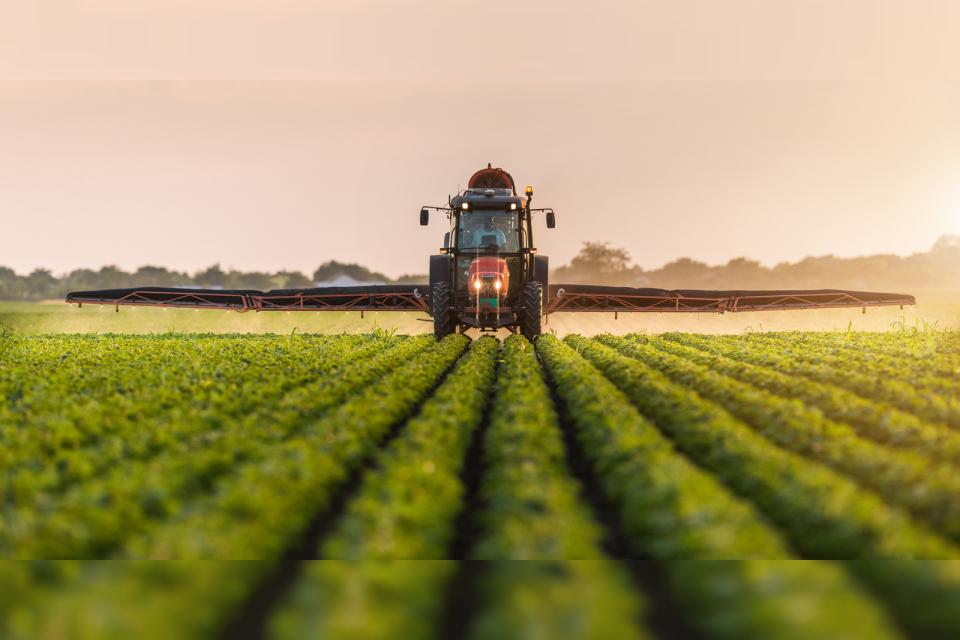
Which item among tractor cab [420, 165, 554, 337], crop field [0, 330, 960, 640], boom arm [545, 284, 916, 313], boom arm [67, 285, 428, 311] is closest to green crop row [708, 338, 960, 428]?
crop field [0, 330, 960, 640]

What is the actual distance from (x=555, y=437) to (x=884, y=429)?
142 inches

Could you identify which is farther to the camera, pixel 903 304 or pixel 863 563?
pixel 903 304

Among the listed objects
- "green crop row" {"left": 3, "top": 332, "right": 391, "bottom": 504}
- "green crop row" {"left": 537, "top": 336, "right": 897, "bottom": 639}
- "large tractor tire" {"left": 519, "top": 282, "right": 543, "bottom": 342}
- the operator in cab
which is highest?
the operator in cab

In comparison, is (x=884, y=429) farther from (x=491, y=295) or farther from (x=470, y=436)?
(x=491, y=295)

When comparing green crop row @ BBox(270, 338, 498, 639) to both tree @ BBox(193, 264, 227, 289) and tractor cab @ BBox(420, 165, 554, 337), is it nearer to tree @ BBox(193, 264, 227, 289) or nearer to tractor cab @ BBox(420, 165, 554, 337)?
tractor cab @ BBox(420, 165, 554, 337)

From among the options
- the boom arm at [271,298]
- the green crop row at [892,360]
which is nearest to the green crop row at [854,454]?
the green crop row at [892,360]

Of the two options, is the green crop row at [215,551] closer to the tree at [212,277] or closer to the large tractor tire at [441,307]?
the large tractor tire at [441,307]

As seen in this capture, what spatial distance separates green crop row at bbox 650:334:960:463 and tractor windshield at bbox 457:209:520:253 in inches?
322

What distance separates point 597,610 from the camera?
3.59 m

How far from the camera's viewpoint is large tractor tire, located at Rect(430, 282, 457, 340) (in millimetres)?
19328

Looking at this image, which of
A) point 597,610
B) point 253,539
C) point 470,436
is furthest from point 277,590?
point 470,436

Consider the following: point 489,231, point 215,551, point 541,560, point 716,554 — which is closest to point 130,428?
point 215,551

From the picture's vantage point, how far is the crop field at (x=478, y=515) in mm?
3705

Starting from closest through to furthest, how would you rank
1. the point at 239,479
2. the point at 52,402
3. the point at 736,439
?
1. the point at 239,479
2. the point at 736,439
3. the point at 52,402
